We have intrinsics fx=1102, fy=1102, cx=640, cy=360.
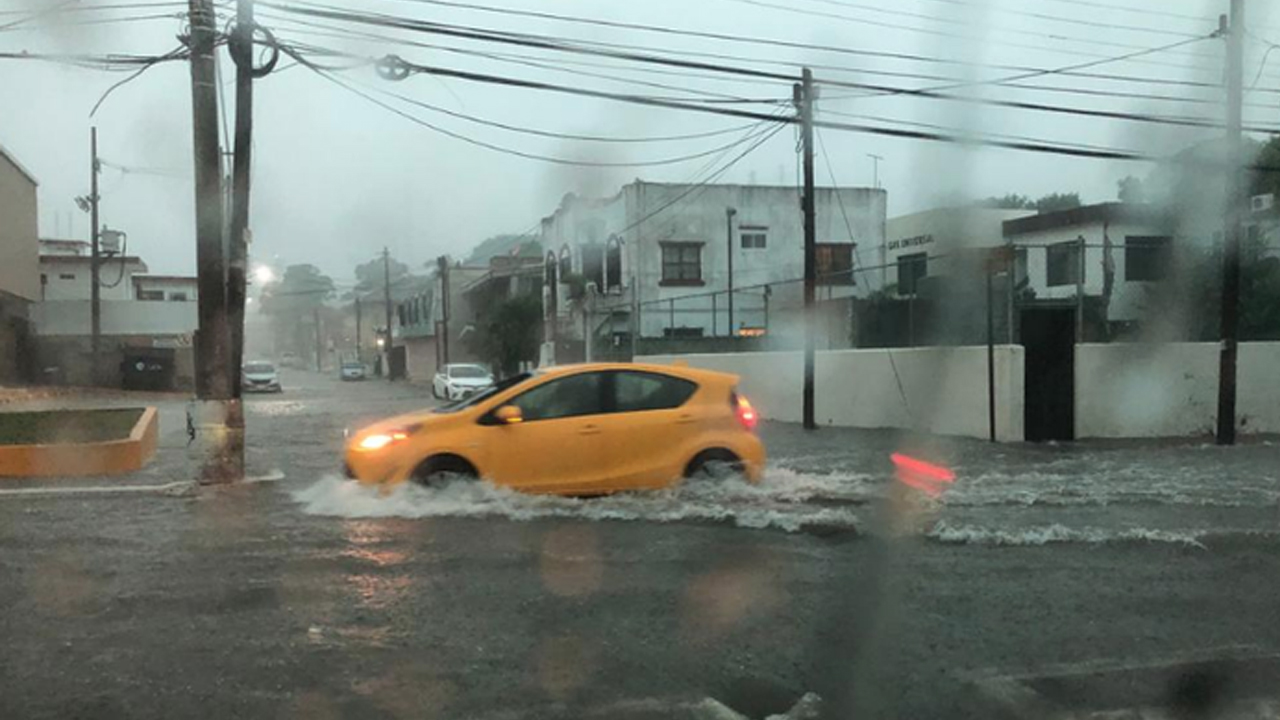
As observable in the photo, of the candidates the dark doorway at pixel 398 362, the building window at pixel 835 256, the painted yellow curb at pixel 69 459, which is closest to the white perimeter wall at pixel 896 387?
the painted yellow curb at pixel 69 459

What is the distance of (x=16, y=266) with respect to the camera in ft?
125

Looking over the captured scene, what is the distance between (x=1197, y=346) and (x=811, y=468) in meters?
7.85

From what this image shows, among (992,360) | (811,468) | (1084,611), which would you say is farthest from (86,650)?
(992,360)

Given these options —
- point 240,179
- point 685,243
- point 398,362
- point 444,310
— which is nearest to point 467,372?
point 685,243

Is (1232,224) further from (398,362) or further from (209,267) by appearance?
(398,362)

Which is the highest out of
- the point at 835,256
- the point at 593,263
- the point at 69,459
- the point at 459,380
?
the point at 835,256

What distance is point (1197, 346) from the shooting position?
17.2m

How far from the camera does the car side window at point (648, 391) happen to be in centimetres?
1017

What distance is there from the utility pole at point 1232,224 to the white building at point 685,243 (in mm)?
19156

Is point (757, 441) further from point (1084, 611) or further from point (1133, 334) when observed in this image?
point (1133, 334)

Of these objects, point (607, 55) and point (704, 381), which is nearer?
point (704, 381)

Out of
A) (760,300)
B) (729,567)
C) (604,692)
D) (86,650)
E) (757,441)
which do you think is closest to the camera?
(604,692)

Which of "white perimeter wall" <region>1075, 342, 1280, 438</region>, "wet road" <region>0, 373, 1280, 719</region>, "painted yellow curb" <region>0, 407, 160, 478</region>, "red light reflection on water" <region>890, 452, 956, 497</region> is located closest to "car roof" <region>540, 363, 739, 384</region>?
"wet road" <region>0, 373, 1280, 719</region>

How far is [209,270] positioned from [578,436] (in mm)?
5059
